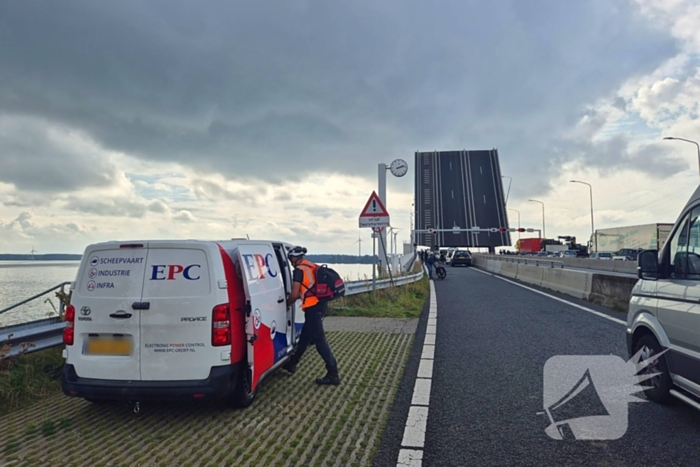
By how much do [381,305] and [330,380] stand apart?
22.5ft

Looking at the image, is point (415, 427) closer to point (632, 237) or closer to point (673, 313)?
point (673, 313)

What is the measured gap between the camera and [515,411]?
4691mm

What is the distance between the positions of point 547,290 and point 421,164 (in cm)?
1841

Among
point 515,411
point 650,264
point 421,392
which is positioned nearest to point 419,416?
point 421,392

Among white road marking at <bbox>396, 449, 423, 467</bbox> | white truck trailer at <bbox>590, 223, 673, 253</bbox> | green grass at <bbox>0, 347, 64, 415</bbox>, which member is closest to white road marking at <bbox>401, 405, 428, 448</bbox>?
white road marking at <bbox>396, 449, 423, 467</bbox>

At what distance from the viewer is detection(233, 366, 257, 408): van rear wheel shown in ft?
15.5

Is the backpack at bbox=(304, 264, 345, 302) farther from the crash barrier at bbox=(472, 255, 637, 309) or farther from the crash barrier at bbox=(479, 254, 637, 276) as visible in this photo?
the crash barrier at bbox=(479, 254, 637, 276)

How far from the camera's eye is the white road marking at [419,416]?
3.65 meters

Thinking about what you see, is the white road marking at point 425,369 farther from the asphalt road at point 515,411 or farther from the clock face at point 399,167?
the clock face at point 399,167

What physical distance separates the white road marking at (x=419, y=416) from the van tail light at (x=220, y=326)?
1700 millimetres

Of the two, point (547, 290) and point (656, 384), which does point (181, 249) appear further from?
point (547, 290)

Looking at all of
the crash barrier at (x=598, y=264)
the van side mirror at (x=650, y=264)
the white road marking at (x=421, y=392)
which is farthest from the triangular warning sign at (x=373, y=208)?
the crash barrier at (x=598, y=264)

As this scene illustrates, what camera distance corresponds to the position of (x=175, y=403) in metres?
5.09

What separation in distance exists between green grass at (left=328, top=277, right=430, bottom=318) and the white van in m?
6.90
